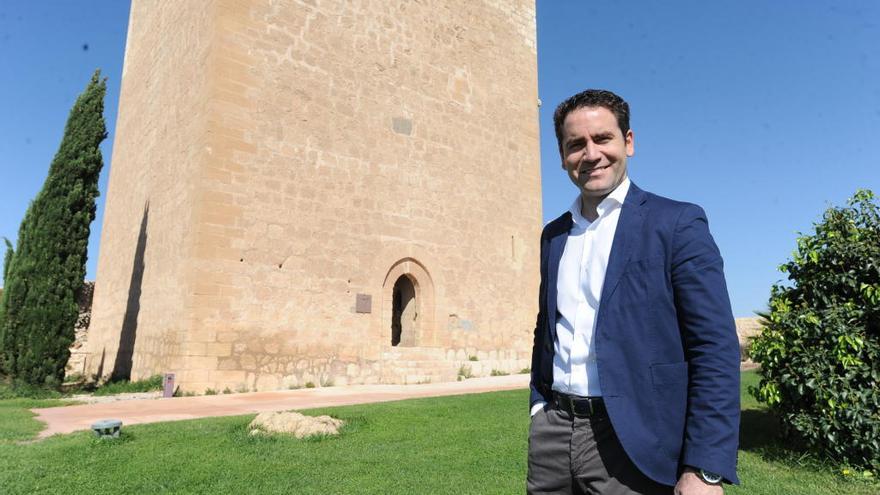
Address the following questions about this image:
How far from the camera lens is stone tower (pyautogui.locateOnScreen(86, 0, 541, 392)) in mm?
9492

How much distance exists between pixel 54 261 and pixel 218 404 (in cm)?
455

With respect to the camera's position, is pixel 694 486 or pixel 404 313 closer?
pixel 694 486

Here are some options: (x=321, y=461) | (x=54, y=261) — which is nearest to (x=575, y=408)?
(x=321, y=461)

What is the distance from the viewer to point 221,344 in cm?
909

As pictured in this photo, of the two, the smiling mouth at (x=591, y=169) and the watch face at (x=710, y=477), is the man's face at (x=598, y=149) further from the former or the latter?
the watch face at (x=710, y=477)

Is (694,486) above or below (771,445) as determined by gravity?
above

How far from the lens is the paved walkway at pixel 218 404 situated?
6407 millimetres

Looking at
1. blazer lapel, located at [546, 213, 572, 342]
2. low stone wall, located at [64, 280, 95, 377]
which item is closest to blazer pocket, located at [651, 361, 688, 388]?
blazer lapel, located at [546, 213, 572, 342]

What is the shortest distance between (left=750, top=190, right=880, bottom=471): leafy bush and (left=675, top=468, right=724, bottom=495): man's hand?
371 cm

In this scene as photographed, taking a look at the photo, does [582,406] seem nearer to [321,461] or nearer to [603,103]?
[603,103]

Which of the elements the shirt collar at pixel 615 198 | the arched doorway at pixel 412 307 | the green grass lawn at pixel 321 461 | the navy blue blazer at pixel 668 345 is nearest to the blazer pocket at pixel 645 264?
the navy blue blazer at pixel 668 345

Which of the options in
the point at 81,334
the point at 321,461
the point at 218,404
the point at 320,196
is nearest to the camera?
the point at 321,461

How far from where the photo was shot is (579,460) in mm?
1581

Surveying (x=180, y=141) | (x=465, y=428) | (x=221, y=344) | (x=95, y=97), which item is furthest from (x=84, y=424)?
(x=95, y=97)
